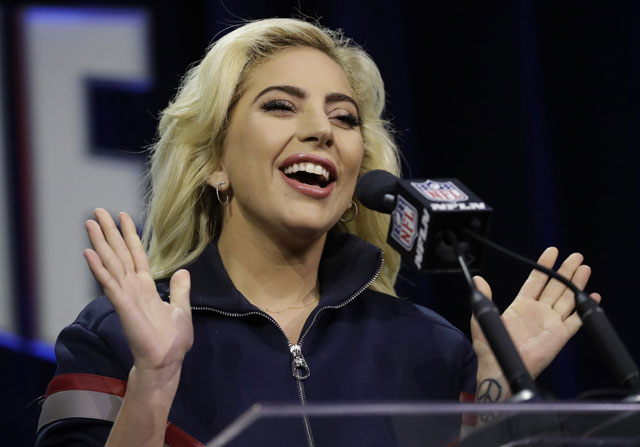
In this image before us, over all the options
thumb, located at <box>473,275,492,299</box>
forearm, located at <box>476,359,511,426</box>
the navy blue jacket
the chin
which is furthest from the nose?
forearm, located at <box>476,359,511,426</box>

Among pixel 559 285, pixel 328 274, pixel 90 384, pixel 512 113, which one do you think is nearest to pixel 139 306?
pixel 90 384

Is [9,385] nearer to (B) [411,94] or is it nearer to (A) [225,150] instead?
(A) [225,150]

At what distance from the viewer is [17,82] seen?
240 centimetres

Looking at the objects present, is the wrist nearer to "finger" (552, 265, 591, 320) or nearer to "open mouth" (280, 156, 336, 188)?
"open mouth" (280, 156, 336, 188)

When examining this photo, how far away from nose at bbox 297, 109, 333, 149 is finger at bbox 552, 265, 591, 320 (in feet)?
1.58

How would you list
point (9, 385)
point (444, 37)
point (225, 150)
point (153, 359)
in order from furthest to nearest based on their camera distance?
point (444, 37)
point (9, 385)
point (225, 150)
point (153, 359)

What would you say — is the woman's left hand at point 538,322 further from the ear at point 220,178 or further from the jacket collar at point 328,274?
the ear at point 220,178

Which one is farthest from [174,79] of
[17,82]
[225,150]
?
[225,150]

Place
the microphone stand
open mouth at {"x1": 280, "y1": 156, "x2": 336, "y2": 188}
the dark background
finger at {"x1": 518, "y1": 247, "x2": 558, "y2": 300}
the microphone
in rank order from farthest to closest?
the dark background
open mouth at {"x1": 280, "y1": 156, "x2": 336, "y2": 188}
finger at {"x1": 518, "y1": 247, "x2": 558, "y2": 300}
the microphone
the microphone stand

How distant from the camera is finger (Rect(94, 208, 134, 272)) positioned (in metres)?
1.25

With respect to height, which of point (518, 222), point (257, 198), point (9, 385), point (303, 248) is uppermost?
point (257, 198)

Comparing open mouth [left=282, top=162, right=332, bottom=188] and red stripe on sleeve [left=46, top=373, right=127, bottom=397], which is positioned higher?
open mouth [left=282, top=162, right=332, bottom=188]

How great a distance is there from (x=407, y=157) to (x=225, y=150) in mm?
1048

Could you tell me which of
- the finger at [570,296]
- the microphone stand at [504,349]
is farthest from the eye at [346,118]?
the microphone stand at [504,349]
